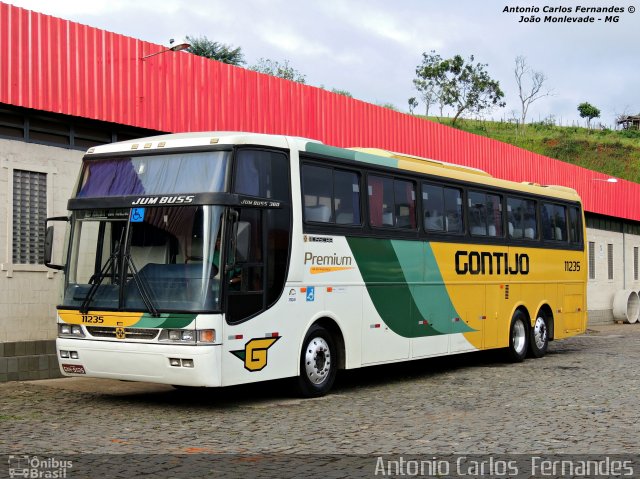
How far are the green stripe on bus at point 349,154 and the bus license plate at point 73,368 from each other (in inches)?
154

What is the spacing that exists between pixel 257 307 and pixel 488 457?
383cm

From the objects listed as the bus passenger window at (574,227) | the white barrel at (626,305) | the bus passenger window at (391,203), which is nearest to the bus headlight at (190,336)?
the bus passenger window at (391,203)

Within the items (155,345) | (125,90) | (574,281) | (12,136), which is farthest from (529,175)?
(155,345)

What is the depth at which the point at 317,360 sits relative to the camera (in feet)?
39.4

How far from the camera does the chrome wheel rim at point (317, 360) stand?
38.8 feet

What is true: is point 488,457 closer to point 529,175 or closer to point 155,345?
point 155,345

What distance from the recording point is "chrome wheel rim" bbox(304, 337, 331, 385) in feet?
38.8

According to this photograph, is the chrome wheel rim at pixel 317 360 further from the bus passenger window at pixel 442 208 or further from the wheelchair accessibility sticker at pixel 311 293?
the bus passenger window at pixel 442 208

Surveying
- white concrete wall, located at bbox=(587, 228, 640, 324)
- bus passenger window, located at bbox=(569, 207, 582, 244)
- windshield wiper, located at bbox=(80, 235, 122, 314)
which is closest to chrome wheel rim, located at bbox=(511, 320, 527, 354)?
bus passenger window, located at bbox=(569, 207, 582, 244)

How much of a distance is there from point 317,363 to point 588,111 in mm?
103643

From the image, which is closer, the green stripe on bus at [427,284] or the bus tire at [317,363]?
the bus tire at [317,363]

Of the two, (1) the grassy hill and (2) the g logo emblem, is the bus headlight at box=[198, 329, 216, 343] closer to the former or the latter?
(2) the g logo emblem

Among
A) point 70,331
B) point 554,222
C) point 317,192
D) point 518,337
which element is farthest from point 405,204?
point 554,222

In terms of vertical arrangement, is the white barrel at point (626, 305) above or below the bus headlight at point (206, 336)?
below
